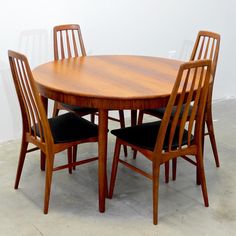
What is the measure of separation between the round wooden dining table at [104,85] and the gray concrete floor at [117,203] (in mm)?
152

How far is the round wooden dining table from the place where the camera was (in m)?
2.20

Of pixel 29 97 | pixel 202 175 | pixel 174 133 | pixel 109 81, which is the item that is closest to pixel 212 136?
pixel 202 175

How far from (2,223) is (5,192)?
0.35 metres

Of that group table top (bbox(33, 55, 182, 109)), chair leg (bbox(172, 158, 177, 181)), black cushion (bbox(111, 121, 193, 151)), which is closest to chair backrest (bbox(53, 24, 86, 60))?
table top (bbox(33, 55, 182, 109))

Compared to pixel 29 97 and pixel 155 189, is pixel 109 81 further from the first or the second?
pixel 155 189

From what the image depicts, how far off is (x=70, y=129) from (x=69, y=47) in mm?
972

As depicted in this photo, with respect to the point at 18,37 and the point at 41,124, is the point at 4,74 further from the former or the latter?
the point at 41,124

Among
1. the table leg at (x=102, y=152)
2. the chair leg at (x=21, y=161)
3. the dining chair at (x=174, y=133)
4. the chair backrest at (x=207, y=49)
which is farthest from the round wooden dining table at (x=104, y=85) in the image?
the chair leg at (x=21, y=161)

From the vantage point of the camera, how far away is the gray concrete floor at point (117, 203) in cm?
230

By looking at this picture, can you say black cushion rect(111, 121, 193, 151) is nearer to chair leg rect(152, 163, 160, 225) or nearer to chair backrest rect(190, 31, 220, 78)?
chair leg rect(152, 163, 160, 225)

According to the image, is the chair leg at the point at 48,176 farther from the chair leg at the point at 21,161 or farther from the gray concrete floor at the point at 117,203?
the chair leg at the point at 21,161

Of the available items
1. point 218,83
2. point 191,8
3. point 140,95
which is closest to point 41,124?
point 140,95

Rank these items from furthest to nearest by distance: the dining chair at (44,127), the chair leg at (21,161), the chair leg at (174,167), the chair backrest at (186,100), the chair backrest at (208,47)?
the chair backrest at (208,47) < the chair leg at (174,167) < the chair leg at (21,161) < the dining chair at (44,127) < the chair backrest at (186,100)

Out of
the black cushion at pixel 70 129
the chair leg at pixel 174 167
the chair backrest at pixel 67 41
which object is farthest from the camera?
the chair backrest at pixel 67 41
